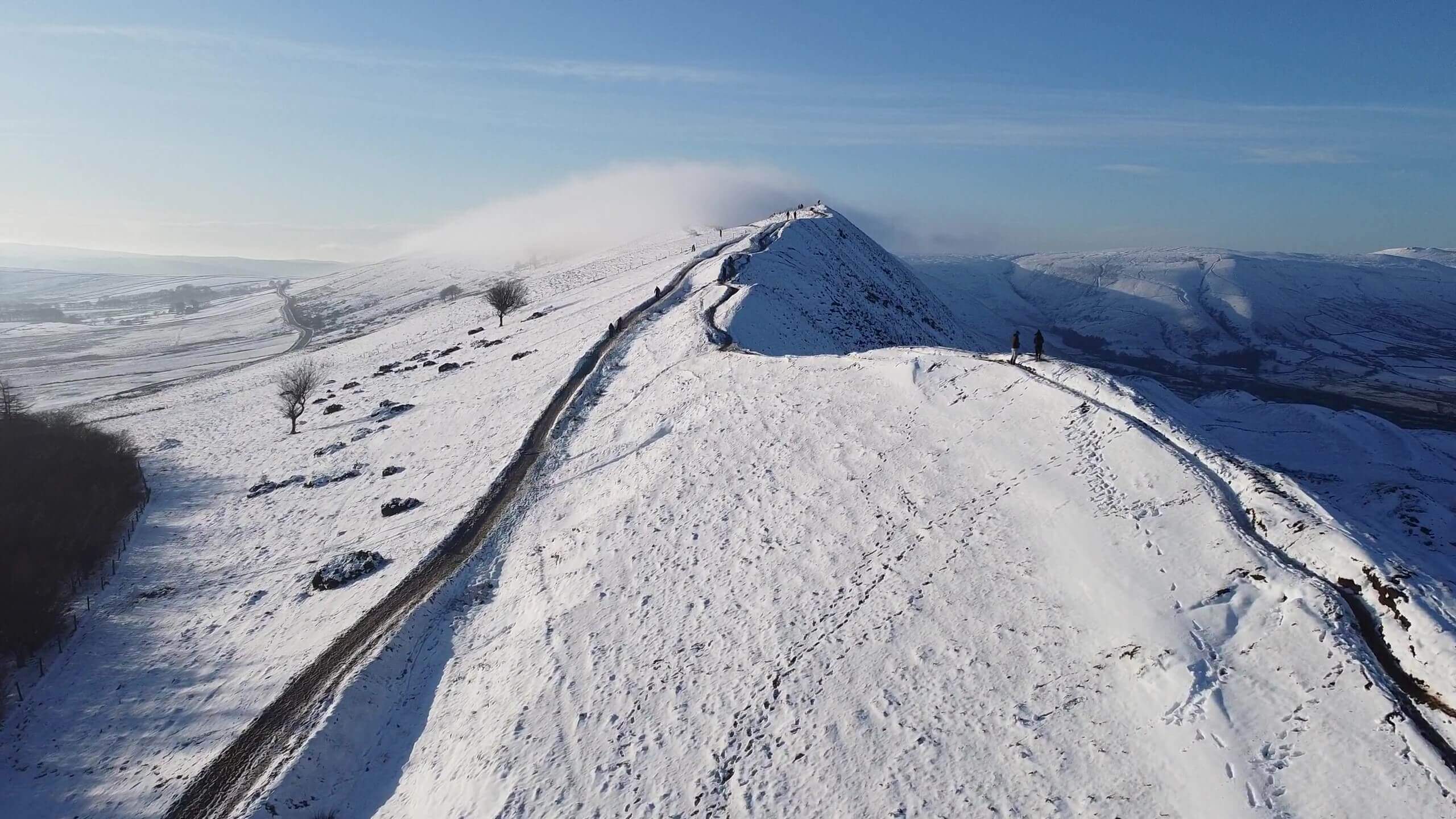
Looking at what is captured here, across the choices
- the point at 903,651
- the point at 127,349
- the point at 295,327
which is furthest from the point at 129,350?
the point at 903,651

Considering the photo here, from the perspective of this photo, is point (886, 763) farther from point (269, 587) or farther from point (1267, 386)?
point (1267, 386)

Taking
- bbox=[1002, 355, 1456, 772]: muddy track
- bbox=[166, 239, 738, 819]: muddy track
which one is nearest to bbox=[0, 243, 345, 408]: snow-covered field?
bbox=[166, 239, 738, 819]: muddy track

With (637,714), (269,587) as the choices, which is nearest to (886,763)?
(637,714)

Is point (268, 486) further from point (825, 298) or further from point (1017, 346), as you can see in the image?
point (825, 298)

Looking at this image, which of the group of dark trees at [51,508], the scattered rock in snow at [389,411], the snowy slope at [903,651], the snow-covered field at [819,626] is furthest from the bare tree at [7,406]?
the snowy slope at [903,651]

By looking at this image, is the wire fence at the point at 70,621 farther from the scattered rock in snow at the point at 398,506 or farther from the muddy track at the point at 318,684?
the scattered rock in snow at the point at 398,506

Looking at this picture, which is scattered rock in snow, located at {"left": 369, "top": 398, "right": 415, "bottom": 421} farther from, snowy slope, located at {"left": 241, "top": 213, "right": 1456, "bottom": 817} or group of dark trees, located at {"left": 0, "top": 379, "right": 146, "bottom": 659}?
snowy slope, located at {"left": 241, "top": 213, "right": 1456, "bottom": 817}

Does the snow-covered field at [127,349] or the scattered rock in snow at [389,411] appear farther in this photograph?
Result: the snow-covered field at [127,349]

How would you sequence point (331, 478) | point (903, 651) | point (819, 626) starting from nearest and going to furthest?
point (903, 651) < point (819, 626) < point (331, 478)
